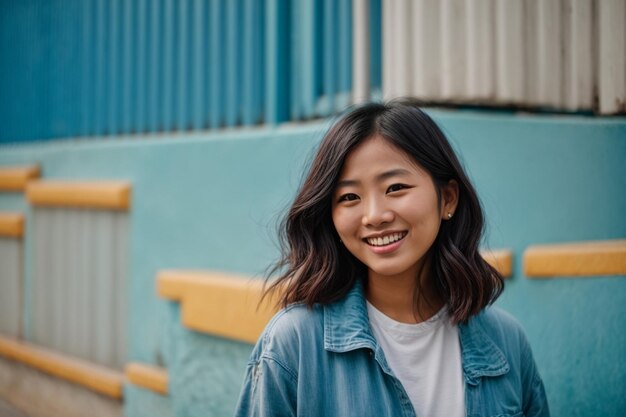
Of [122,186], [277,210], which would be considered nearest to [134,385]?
[122,186]

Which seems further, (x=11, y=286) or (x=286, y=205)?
(x=11, y=286)

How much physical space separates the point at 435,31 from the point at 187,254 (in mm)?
1878

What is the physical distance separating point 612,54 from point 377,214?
1684 millimetres

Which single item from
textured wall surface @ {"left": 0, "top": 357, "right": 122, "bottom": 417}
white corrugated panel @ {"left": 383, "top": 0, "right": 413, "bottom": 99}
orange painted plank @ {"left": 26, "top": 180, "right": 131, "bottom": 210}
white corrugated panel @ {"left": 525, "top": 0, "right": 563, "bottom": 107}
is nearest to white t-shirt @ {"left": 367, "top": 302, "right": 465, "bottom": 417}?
white corrugated panel @ {"left": 383, "top": 0, "right": 413, "bottom": 99}

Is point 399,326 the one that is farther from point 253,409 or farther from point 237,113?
point 237,113

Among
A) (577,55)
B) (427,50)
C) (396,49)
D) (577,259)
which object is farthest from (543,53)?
(577,259)

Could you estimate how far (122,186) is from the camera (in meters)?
4.70

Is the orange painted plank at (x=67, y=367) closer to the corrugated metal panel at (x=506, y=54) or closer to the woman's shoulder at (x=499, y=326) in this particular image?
the corrugated metal panel at (x=506, y=54)

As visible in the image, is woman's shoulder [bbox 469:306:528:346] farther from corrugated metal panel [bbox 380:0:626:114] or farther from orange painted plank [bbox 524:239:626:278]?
corrugated metal panel [bbox 380:0:626:114]

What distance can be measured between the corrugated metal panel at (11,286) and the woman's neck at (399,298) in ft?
15.0

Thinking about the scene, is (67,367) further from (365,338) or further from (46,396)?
(365,338)

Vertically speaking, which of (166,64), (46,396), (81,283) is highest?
(166,64)

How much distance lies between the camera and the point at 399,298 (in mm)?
1951

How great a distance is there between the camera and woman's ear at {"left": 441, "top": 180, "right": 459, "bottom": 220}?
6.49 ft
